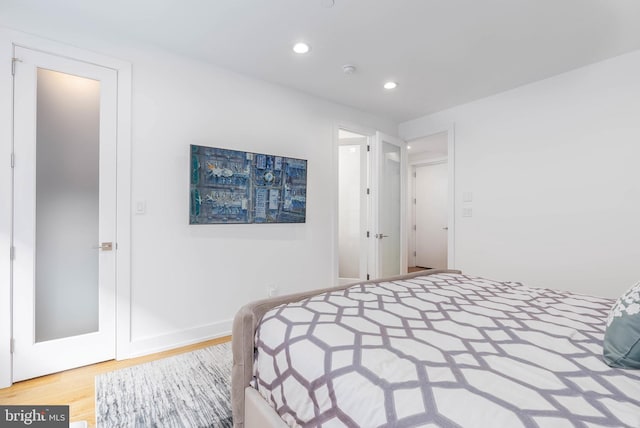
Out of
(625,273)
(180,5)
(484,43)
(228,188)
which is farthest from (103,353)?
(625,273)

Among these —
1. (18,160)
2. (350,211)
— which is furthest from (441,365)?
(350,211)

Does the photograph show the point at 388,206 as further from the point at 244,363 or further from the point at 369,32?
the point at 244,363

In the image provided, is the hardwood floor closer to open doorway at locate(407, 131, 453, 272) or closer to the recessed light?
the recessed light

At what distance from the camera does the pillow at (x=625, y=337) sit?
2.82 ft

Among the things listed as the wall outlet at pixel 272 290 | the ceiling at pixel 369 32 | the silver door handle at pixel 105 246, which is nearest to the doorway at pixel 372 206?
the ceiling at pixel 369 32

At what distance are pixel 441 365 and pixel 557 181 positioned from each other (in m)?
2.86

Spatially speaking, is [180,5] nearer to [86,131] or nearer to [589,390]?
[86,131]

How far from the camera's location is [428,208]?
21.4 ft

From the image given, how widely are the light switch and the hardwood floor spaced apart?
1.15 metres

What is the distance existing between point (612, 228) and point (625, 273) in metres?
0.38

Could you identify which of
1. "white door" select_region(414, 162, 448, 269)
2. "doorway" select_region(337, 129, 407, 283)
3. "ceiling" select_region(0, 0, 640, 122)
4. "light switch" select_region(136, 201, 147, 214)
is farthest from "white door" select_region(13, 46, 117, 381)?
"white door" select_region(414, 162, 448, 269)

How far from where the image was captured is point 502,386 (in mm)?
771

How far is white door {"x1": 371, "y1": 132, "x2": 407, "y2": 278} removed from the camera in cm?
382

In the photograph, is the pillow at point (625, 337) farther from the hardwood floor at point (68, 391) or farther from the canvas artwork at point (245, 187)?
the canvas artwork at point (245, 187)
